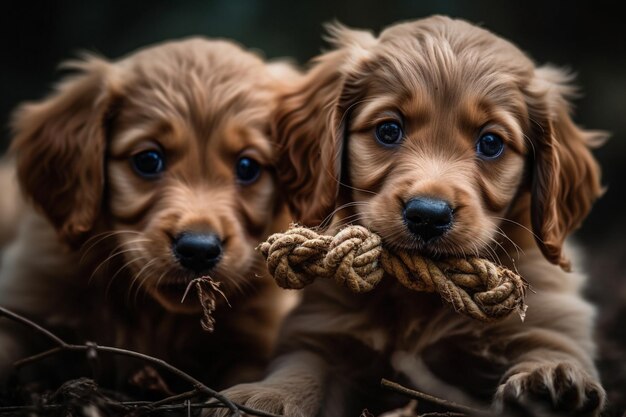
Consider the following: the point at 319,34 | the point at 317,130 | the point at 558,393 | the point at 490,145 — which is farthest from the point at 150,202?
the point at 319,34

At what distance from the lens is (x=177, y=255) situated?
3.50 meters

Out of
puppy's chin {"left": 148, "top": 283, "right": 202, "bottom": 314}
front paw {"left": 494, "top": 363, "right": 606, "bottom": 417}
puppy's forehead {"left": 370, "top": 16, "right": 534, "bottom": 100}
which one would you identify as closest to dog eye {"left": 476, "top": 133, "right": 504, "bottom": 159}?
puppy's forehead {"left": 370, "top": 16, "right": 534, "bottom": 100}

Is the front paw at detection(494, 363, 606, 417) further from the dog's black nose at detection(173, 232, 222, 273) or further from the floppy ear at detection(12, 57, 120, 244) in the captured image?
the floppy ear at detection(12, 57, 120, 244)

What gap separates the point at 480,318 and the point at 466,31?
1239 millimetres

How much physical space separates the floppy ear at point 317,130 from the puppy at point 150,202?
0.11 m

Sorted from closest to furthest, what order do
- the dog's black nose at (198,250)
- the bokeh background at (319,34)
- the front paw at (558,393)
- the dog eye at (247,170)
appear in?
the front paw at (558,393) < the dog's black nose at (198,250) < the dog eye at (247,170) < the bokeh background at (319,34)

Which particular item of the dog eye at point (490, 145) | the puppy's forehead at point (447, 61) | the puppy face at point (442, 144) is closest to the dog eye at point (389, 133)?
the puppy face at point (442, 144)

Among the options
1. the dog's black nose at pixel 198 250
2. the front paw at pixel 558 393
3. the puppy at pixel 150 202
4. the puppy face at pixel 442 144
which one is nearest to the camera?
the front paw at pixel 558 393

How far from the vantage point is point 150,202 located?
3.75 m

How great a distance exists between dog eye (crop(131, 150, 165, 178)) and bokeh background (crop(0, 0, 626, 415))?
3.00 m

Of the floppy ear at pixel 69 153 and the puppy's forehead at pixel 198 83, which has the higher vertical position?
the puppy's forehead at pixel 198 83

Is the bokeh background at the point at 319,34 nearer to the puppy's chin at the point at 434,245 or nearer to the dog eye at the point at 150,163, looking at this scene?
the dog eye at the point at 150,163

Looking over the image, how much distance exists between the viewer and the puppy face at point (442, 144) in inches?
124

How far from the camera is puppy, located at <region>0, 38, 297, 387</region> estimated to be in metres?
3.74
